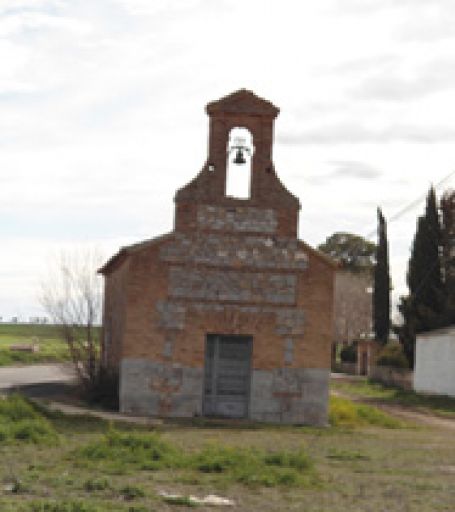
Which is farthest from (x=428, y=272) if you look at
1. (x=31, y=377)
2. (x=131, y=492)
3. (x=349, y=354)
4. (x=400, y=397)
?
(x=131, y=492)

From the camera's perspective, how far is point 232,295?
24359 millimetres

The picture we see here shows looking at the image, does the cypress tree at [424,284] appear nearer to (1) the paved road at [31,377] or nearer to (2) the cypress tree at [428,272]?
(2) the cypress tree at [428,272]

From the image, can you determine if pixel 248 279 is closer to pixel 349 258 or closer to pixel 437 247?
pixel 437 247

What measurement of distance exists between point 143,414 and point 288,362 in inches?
149

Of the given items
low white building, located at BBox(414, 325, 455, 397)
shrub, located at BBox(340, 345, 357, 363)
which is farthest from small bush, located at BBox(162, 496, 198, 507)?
shrub, located at BBox(340, 345, 357, 363)

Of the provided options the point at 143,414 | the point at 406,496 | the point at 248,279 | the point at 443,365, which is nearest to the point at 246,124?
the point at 248,279

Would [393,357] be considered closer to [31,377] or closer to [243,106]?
[31,377]

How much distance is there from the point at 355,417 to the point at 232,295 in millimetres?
5058

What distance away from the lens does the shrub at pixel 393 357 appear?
4850cm

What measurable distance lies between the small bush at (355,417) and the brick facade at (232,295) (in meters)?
1.14

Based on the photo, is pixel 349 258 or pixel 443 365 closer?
pixel 443 365

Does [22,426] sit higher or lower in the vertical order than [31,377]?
lower

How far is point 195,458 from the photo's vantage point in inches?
584

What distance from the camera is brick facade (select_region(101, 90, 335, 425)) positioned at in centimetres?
2412
